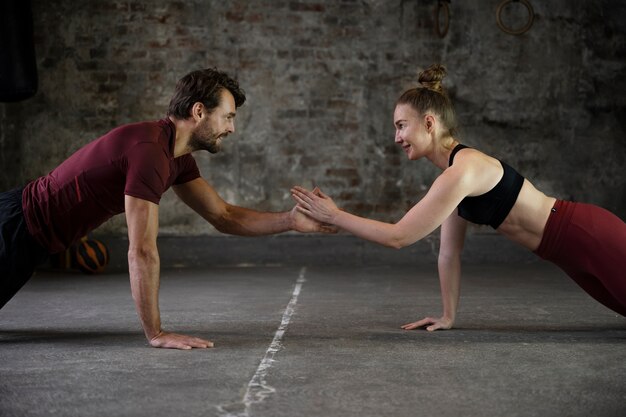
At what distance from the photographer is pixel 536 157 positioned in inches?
285

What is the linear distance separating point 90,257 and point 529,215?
4095mm

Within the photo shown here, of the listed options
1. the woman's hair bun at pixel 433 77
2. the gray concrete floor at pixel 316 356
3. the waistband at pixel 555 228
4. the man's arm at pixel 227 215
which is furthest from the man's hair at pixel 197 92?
the waistband at pixel 555 228

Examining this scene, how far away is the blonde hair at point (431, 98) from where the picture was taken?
3264 millimetres

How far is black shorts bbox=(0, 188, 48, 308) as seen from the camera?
3262mm

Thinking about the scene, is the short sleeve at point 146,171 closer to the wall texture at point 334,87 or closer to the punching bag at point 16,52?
the punching bag at point 16,52

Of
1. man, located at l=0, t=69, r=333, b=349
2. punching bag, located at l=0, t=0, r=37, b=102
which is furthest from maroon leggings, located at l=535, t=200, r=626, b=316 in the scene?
punching bag, located at l=0, t=0, r=37, b=102

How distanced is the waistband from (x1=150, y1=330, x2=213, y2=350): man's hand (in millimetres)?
1448

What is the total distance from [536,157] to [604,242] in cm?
421

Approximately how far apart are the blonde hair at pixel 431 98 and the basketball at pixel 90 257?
3.79 metres

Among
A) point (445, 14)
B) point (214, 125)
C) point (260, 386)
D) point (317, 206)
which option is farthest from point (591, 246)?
point (445, 14)

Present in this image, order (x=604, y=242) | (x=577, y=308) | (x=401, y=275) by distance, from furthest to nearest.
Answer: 1. (x=401, y=275)
2. (x=577, y=308)
3. (x=604, y=242)

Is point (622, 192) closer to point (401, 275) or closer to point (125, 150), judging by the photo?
point (401, 275)

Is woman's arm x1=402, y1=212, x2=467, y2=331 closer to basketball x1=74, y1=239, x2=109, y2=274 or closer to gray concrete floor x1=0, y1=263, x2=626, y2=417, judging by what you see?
gray concrete floor x1=0, y1=263, x2=626, y2=417

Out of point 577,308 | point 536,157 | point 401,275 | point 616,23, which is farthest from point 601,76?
point 577,308
